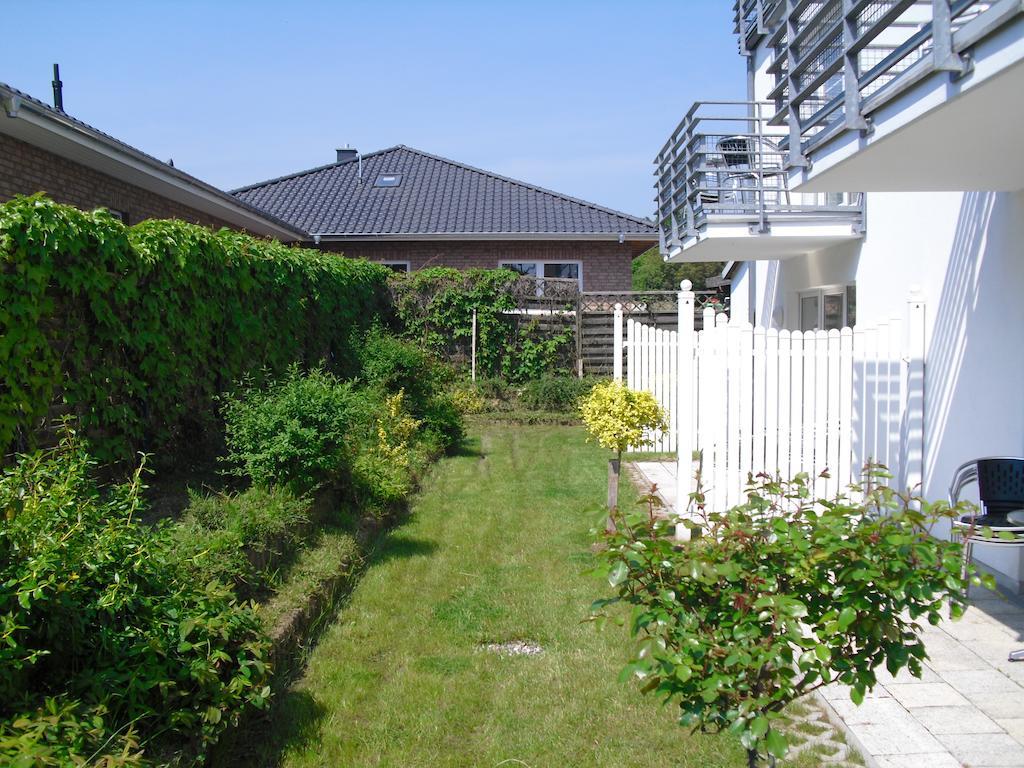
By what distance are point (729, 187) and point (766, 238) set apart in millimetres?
726

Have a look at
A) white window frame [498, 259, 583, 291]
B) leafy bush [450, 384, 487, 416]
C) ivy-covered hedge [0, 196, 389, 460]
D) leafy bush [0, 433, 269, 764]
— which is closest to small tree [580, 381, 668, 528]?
ivy-covered hedge [0, 196, 389, 460]

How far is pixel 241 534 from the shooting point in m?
4.92

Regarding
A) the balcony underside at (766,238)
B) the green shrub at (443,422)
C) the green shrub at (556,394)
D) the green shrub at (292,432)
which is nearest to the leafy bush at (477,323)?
the green shrub at (556,394)

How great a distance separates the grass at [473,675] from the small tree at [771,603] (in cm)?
34

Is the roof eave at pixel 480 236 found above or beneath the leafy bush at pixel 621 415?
above

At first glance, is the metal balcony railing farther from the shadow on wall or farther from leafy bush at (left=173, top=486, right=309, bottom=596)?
leafy bush at (left=173, top=486, right=309, bottom=596)

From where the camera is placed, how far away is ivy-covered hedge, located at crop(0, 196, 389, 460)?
4574 millimetres

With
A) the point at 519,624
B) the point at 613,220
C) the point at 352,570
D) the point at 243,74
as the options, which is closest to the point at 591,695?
the point at 519,624

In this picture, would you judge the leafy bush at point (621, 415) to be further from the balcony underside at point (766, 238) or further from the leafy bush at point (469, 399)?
the leafy bush at point (469, 399)

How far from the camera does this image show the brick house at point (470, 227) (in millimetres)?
20516

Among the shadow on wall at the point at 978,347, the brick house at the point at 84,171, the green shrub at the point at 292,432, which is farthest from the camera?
the brick house at the point at 84,171

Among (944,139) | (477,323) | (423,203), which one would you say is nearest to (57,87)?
→ (423,203)

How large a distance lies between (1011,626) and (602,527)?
378cm

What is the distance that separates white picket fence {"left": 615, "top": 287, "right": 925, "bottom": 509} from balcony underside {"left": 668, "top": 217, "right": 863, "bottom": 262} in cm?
255
